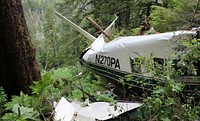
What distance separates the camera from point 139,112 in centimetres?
329

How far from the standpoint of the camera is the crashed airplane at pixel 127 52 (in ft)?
15.7

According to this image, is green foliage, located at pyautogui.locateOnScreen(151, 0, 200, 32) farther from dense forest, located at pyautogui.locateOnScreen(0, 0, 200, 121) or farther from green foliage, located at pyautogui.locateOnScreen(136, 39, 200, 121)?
green foliage, located at pyautogui.locateOnScreen(136, 39, 200, 121)

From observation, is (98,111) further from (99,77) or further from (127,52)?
(99,77)

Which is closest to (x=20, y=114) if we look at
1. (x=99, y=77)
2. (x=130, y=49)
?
(x=130, y=49)

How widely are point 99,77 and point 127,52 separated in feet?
6.10

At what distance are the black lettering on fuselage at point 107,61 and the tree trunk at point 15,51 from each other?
2.50m

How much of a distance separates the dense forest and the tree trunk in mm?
24

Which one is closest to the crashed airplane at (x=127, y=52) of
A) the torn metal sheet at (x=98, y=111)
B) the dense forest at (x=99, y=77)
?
the dense forest at (x=99, y=77)

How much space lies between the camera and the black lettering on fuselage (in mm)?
5781

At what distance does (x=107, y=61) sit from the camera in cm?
596

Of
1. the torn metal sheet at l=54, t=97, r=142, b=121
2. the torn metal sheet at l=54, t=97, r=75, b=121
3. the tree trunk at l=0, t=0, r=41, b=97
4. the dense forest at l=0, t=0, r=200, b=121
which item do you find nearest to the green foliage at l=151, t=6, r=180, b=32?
the dense forest at l=0, t=0, r=200, b=121

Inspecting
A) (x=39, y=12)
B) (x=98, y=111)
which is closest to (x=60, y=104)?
(x=98, y=111)

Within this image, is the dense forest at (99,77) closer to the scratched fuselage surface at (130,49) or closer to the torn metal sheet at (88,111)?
the torn metal sheet at (88,111)

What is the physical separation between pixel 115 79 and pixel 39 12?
65.5 m
